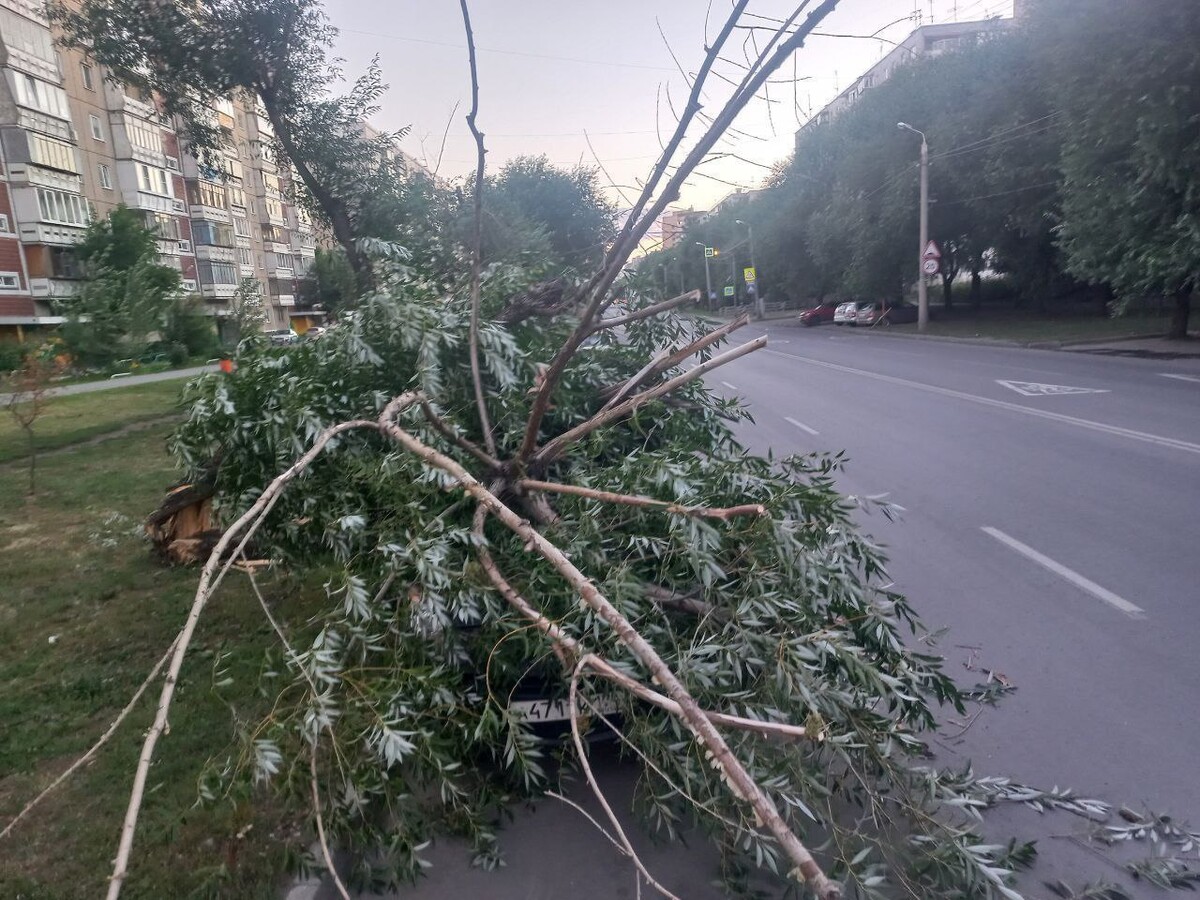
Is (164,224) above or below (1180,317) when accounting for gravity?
above

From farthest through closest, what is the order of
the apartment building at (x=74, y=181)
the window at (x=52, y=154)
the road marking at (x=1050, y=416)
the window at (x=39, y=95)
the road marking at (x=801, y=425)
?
the window at (x=52, y=154), the apartment building at (x=74, y=181), the window at (x=39, y=95), the road marking at (x=801, y=425), the road marking at (x=1050, y=416)

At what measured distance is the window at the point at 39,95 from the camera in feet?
129

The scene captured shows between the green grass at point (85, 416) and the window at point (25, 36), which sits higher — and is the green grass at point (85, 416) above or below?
below

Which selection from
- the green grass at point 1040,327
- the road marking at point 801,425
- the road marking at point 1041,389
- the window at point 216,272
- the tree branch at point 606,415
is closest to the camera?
the tree branch at point 606,415

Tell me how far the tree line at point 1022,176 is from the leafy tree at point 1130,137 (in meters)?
0.04

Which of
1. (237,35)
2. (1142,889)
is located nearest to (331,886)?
(1142,889)

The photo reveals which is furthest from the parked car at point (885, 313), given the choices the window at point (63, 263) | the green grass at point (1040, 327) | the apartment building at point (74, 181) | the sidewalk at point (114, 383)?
the window at point (63, 263)

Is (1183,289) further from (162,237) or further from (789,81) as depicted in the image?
(162,237)

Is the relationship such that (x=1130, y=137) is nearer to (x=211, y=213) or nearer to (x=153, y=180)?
(x=153, y=180)

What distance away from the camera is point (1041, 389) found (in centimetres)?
1777

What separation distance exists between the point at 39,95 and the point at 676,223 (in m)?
46.1

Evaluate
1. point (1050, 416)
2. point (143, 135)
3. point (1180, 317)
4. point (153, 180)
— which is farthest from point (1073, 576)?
point (153, 180)

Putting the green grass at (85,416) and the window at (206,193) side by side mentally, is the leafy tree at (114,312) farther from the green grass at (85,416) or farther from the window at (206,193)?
the window at (206,193)

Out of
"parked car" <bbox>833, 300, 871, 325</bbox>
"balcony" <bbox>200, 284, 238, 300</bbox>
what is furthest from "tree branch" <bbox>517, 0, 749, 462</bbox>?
"balcony" <bbox>200, 284, 238, 300</bbox>
